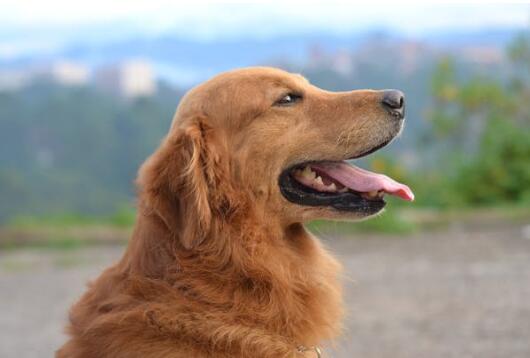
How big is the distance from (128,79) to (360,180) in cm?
3283

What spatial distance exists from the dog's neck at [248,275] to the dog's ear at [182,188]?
0.07 metres

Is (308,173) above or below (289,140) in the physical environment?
below

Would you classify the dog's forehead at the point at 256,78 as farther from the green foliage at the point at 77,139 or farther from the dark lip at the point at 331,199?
the green foliage at the point at 77,139

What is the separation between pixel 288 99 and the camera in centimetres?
371

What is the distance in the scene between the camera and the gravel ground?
253 inches

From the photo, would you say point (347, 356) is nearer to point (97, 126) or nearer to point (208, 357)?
point (208, 357)

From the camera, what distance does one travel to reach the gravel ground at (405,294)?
253 inches

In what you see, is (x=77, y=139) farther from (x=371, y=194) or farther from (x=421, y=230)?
(x=371, y=194)

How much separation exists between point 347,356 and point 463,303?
156cm

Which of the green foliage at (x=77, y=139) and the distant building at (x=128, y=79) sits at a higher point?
the distant building at (x=128, y=79)

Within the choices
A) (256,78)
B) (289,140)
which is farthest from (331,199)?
(256,78)

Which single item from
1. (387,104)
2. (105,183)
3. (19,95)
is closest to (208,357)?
(387,104)

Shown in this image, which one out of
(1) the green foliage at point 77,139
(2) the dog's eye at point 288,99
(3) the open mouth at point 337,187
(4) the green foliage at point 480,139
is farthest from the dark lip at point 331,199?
(1) the green foliage at point 77,139

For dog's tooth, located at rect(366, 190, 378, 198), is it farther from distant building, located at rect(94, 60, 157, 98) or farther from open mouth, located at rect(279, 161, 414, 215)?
distant building, located at rect(94, 60, 157, 98)
